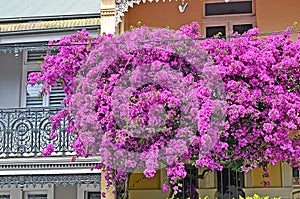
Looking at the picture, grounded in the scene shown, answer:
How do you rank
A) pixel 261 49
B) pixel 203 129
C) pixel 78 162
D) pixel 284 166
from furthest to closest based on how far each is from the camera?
pixel 284 166 → pixel 78 162 → pixel 261 49 → pixel 203 129

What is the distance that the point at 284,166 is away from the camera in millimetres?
14531

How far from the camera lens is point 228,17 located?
50.6 ft

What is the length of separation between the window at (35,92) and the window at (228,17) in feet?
12.8

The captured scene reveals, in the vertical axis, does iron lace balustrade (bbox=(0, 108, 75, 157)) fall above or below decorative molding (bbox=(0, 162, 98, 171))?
above

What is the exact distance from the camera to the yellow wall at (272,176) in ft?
47.6

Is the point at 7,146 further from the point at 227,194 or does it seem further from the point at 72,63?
the point at 227,194

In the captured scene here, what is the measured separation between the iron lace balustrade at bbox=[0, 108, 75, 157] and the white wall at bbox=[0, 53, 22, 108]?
6.32 ft

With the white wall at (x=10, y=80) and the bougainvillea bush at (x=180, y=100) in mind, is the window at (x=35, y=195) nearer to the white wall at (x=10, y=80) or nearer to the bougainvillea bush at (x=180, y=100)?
the white wall at (x=10, y=80)

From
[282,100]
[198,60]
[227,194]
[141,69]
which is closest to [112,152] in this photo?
[141,69]

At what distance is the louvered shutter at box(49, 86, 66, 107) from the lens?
15.3 meters

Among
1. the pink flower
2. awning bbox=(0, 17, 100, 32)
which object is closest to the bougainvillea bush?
the pink flower

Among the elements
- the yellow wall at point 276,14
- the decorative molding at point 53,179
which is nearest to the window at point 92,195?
the decorative molding at point 53,179

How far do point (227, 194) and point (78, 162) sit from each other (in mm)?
3719

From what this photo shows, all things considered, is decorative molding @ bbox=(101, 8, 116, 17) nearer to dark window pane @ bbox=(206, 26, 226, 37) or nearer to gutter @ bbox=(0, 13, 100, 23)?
gutter @ bbox=(0, 13, 100, 23)
